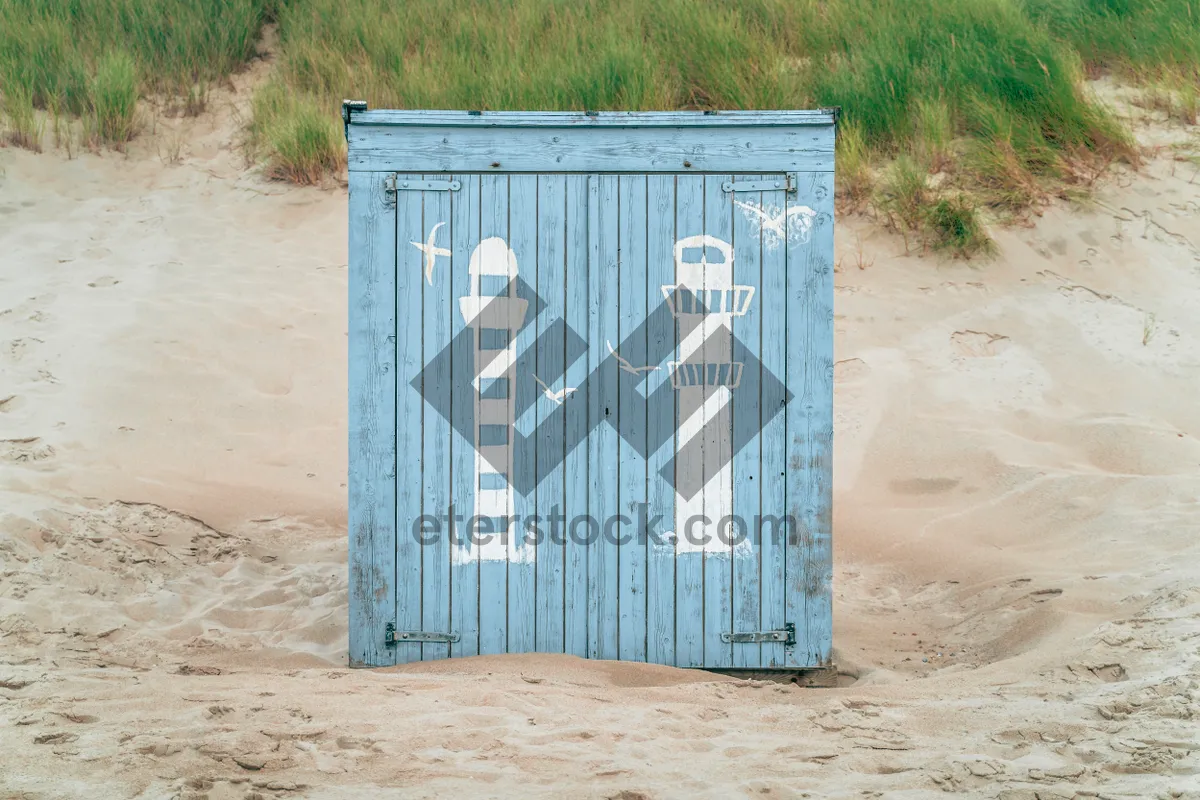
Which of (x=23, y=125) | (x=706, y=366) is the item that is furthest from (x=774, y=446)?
(x=23, y=125)

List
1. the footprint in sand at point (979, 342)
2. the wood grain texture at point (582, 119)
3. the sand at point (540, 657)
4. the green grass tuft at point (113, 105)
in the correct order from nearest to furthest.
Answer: the sand at point (540, 657), the wood grain texture at point (582, 119), the footprint in sand at point (979, 342), the green grass tuft at point (113, 105)

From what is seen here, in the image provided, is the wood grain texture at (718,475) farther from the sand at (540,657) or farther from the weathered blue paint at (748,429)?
the sand at (540,657)

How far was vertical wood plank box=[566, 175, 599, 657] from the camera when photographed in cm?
529

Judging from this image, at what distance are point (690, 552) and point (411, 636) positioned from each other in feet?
4.09

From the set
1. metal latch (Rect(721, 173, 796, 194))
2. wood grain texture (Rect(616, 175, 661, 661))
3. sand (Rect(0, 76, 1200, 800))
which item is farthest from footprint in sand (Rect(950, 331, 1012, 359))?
wood grain texture (Rect(616, 175, 661, 661))

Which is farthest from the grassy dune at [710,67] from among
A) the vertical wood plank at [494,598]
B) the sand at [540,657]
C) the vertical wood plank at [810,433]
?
the vertical wood plank at [494,598]

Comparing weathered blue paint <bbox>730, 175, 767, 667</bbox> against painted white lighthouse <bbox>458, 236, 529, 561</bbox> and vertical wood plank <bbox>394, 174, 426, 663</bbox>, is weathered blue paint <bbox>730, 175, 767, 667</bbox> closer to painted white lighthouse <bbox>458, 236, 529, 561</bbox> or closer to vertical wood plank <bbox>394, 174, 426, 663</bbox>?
painted white lighthouse <bbox>458, 236, 529, 561</bbox>

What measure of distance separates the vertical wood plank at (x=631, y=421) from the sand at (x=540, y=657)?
0.24m

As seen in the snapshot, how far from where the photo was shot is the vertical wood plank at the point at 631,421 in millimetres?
5297

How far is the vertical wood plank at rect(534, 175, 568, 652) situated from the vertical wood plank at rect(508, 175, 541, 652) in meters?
0.03

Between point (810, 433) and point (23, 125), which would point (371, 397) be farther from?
point (23, 125)

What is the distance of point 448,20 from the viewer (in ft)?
40.4

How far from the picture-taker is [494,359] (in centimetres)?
529

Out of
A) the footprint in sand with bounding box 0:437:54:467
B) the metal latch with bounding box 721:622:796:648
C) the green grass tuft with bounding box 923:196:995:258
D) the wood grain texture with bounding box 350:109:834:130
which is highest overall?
the green grass tuft with bounding box 923:196:995:258
